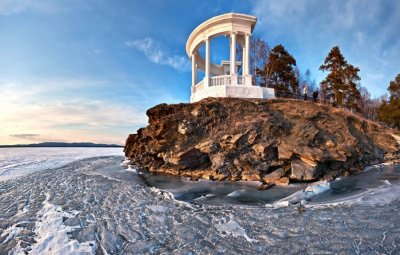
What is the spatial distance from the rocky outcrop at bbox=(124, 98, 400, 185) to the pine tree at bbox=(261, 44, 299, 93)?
8.83 meters

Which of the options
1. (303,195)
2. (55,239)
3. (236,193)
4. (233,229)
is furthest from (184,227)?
(303,195)

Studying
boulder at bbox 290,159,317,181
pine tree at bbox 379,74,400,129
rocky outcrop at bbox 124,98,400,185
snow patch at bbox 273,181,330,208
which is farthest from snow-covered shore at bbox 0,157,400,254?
pine tree at bbox 379,74,400,129

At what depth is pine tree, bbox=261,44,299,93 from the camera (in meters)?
23.9

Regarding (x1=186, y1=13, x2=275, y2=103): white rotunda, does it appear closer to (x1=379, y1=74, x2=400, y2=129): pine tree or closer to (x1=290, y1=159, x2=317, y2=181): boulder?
(x1=290, y1=159, x2=317, y2=181): boulder

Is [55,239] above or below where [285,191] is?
below

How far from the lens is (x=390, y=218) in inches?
227

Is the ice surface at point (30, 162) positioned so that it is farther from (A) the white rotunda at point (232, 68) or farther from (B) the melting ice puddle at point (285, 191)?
(A) the white rotunda at point (232, 68)

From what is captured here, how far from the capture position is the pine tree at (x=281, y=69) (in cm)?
2394

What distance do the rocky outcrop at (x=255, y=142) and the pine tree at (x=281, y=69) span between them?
29.0ft

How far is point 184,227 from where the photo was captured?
5.53 m

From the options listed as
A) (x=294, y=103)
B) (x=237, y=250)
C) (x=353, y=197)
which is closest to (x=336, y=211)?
(x=353, y=197)

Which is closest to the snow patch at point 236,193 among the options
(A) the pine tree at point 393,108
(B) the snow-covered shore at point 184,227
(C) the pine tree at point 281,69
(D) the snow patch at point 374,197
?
(B) the snow-covered shore at point 184,227

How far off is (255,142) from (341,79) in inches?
833

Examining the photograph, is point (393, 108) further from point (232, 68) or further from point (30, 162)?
point (30, 162)
